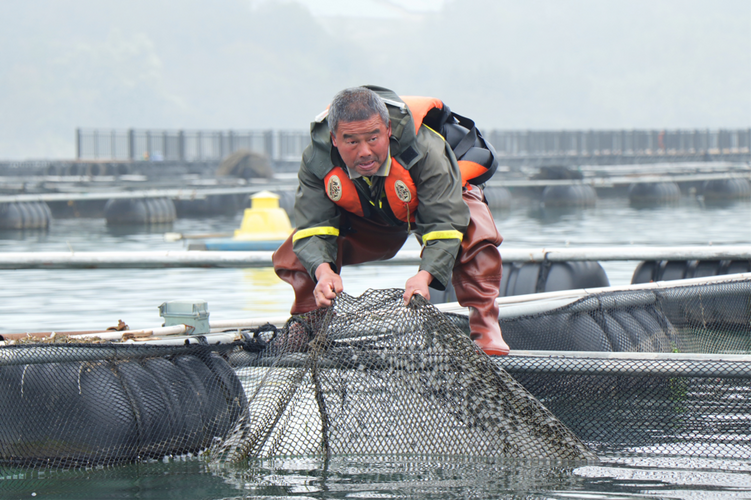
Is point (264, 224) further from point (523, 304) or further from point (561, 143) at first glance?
point (561, 143)

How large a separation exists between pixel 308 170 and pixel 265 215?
1187 centimetres

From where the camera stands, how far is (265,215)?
52.1ft

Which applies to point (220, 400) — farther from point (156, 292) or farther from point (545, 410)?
point (156, 292)

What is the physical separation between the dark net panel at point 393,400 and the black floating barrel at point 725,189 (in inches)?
1460

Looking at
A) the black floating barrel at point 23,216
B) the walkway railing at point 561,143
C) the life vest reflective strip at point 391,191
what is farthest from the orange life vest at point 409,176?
the walkway railing at point 561,143

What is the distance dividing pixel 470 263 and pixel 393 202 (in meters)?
0.46

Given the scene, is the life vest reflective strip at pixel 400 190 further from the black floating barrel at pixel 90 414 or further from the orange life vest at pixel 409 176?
the black floating barrel at pixel 90 414

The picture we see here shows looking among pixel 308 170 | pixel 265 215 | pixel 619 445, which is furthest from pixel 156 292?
pixel 619 445

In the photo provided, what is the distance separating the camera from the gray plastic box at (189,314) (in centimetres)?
416

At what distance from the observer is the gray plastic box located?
4.16m

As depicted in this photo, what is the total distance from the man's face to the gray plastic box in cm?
94

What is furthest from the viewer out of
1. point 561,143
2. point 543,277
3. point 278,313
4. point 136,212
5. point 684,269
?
point 561,143

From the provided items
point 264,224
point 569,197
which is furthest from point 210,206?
point 264,224

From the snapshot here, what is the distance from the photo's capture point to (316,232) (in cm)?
414
